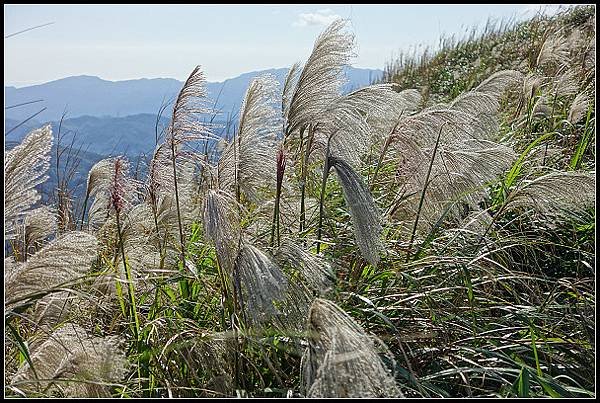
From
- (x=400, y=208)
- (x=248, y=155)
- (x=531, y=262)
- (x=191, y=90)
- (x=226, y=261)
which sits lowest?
(x=531, y=262)

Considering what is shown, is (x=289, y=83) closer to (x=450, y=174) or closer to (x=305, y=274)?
(x=450, y=174)

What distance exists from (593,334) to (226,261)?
129cm

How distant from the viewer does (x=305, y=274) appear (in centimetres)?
162

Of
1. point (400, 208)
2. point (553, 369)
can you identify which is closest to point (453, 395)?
point (553, 369)

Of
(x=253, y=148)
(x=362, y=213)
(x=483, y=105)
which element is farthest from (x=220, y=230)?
(x=483, y=105)

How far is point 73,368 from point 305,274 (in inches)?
26.8

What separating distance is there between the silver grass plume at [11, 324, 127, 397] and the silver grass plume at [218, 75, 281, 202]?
781 millimetres

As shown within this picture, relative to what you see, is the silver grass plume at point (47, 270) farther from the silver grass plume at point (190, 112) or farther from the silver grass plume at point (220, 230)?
the silver grass plume at point (190, 112)

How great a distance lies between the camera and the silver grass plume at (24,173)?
170 centimetres

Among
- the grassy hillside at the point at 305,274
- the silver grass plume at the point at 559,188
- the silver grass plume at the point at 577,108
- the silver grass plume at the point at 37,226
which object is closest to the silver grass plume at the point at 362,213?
the grassy hillside at the point at 305,274

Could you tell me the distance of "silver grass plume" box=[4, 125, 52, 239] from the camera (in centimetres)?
170

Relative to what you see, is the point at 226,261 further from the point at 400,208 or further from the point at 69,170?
the point at 69,170

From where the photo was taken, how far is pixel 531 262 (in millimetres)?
2977

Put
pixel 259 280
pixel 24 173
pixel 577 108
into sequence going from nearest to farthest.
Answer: pixel 259 280, pixel 24 173, pixel 577 108
